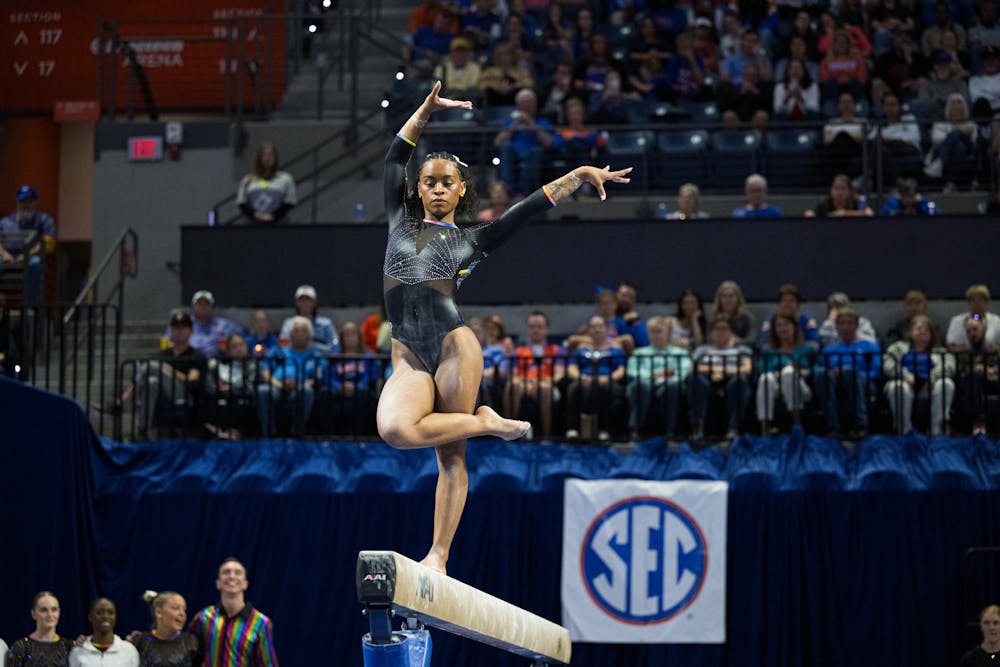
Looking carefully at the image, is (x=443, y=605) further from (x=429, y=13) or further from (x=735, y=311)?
(x=429, y=13)

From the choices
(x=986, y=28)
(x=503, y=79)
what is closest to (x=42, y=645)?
(x=503, y=79)

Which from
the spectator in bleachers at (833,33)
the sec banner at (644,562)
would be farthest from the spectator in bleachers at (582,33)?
the sec banner at (644,562)

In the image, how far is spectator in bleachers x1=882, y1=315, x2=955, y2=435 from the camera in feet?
32.6

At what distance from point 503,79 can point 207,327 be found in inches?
147

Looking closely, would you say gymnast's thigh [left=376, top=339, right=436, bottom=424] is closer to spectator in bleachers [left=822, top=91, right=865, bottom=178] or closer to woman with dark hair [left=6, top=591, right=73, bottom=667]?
woman with dark hair [left=6, top=591, right=73, bottom=667]

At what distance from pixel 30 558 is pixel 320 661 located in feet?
6.57

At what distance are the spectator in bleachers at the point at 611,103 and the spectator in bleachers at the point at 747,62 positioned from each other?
0.91 m

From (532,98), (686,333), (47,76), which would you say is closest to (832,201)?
(686,333)

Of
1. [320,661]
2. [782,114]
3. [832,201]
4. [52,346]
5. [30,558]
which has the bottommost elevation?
[320,661]

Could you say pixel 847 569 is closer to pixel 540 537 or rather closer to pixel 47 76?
pixel 540 537

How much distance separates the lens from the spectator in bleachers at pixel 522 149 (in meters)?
12.4

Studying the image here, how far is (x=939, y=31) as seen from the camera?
44.6 feet

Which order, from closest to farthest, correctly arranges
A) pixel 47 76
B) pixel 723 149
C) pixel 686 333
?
pixel 686 333 → pixel 723 149 → pixel 47 76

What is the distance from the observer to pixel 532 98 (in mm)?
12766
